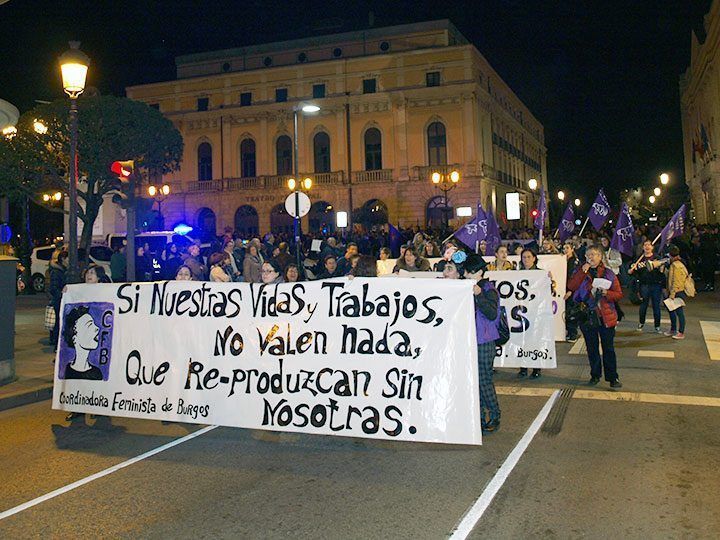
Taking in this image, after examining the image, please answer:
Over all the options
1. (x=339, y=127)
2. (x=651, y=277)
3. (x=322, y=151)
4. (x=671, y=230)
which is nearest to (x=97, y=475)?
(x=651, y=277)

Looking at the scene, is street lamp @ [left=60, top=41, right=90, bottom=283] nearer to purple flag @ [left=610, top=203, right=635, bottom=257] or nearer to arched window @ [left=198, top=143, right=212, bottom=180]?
purple flag @ [left=610, top=203, right=635, bottom=257]

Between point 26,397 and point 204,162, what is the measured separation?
4799cm

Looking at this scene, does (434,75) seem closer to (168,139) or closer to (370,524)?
(168,139)

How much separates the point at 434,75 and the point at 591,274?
42.5m

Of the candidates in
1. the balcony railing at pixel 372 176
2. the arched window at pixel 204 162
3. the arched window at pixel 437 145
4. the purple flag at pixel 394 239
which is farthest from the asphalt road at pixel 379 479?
the arched window at pixel 204 162

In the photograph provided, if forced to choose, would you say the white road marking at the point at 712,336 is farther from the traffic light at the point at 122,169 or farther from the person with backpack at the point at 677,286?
the traffic light at the point at 122,169

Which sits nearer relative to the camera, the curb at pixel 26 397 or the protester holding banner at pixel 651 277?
the curb at pixel 26 397

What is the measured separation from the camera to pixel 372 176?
49438 millimetres

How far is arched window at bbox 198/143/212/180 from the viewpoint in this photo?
54.6m

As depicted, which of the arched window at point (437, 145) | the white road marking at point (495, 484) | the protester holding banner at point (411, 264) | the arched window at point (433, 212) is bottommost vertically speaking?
the white road marking at point (495, 484)

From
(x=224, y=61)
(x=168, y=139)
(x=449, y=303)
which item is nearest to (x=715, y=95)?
(x=168, y=139)

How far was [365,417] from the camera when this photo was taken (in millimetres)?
5980

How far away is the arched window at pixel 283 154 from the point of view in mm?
52156

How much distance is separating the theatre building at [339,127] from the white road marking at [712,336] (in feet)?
109
